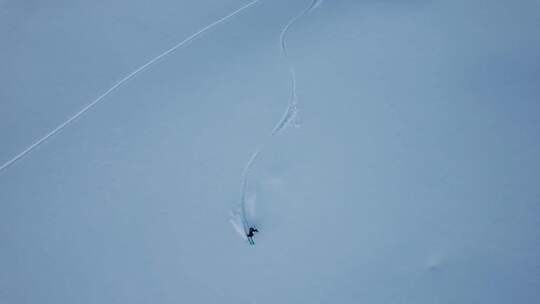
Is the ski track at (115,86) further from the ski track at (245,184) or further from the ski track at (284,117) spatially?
the ski track at (245,184)

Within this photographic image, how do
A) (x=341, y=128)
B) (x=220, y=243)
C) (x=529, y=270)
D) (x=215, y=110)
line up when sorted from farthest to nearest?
(x=215, y=110) → (x=341, y=128) → (x=220, y=243) → (x=529, y=270)

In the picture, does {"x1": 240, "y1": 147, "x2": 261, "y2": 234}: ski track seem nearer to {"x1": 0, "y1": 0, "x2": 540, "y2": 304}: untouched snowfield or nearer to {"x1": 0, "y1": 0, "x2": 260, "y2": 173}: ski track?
{"x1": 0, "y1": 0, "x2": 540, "y2": 304}: untouched snowfield

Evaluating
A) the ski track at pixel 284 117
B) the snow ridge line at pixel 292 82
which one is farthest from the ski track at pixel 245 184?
the snow ridge line at pixel 292 82

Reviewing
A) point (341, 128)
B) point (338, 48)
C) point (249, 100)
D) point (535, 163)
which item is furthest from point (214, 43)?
point (535, 163)

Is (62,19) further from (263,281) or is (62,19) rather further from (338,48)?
(263,281)

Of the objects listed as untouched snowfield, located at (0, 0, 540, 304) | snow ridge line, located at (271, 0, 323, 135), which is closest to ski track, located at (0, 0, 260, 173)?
untouched snowfield, located at (0, 0, 540, 304)
